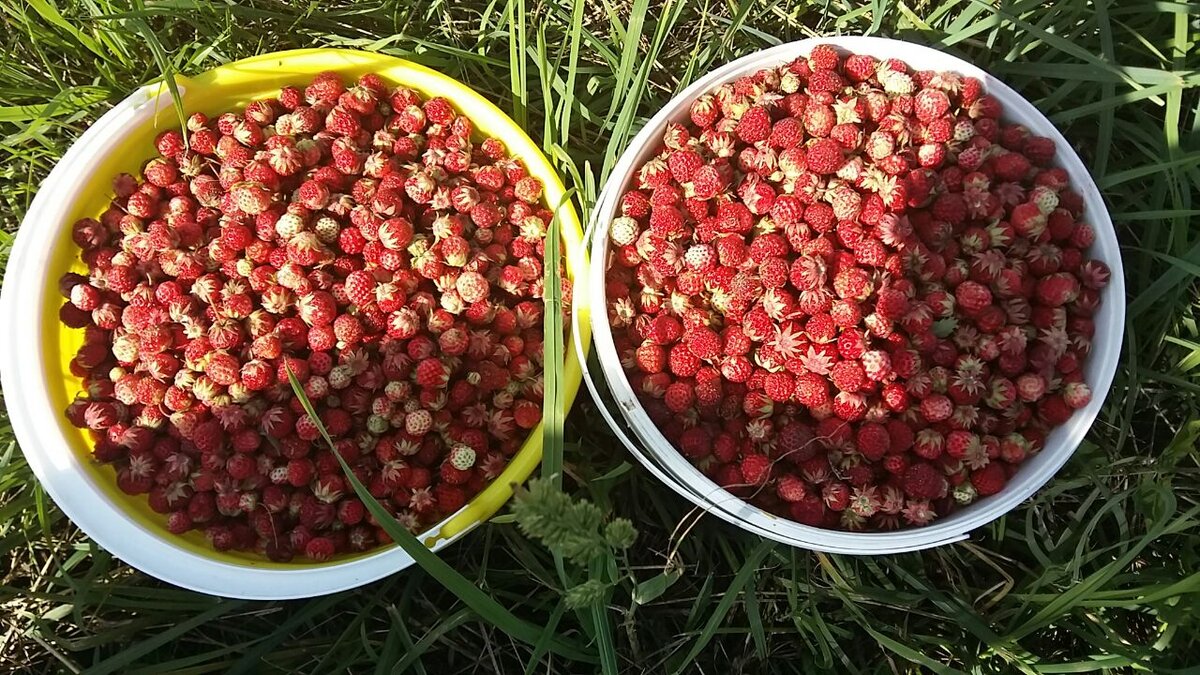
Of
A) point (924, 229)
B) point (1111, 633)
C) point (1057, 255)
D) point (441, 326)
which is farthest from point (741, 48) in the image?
point (1111, 633)

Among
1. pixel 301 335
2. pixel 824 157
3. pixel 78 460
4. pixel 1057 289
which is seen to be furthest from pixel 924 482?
pixel 78 460

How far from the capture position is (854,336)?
4.60ft

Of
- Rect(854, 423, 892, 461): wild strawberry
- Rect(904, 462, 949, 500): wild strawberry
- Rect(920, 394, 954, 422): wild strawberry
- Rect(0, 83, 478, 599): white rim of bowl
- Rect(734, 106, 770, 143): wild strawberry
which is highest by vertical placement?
Rect(734, 106, 770, 143): wild strawberry

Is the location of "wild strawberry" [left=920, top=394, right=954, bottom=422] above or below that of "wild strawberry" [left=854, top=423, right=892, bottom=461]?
above

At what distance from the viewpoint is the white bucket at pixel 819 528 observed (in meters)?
1.41

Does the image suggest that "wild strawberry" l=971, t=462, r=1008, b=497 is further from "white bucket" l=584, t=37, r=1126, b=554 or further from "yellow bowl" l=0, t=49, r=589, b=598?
"yellow bowl" l=0, t=49, r=589, b=598

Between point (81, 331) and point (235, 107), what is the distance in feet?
1.79

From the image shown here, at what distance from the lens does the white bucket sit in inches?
55.4

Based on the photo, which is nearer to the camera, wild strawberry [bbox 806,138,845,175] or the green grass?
wild strawberry [bbox 806,138,845,175]

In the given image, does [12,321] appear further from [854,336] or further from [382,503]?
[854,336]

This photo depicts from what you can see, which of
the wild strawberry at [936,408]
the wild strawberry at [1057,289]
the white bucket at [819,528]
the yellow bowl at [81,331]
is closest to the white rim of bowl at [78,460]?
the yellow bowl at [81,331]

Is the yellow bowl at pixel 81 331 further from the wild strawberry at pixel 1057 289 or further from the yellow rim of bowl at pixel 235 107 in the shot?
the wild strawberry at pixel 1057 289

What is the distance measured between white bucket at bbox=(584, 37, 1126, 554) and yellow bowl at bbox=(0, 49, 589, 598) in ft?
0.32

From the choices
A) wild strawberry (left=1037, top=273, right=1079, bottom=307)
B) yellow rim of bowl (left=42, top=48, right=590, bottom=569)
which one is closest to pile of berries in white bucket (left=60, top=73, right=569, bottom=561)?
yellow rim of bowl (left=42, top=48, right=590, bottom=569)
